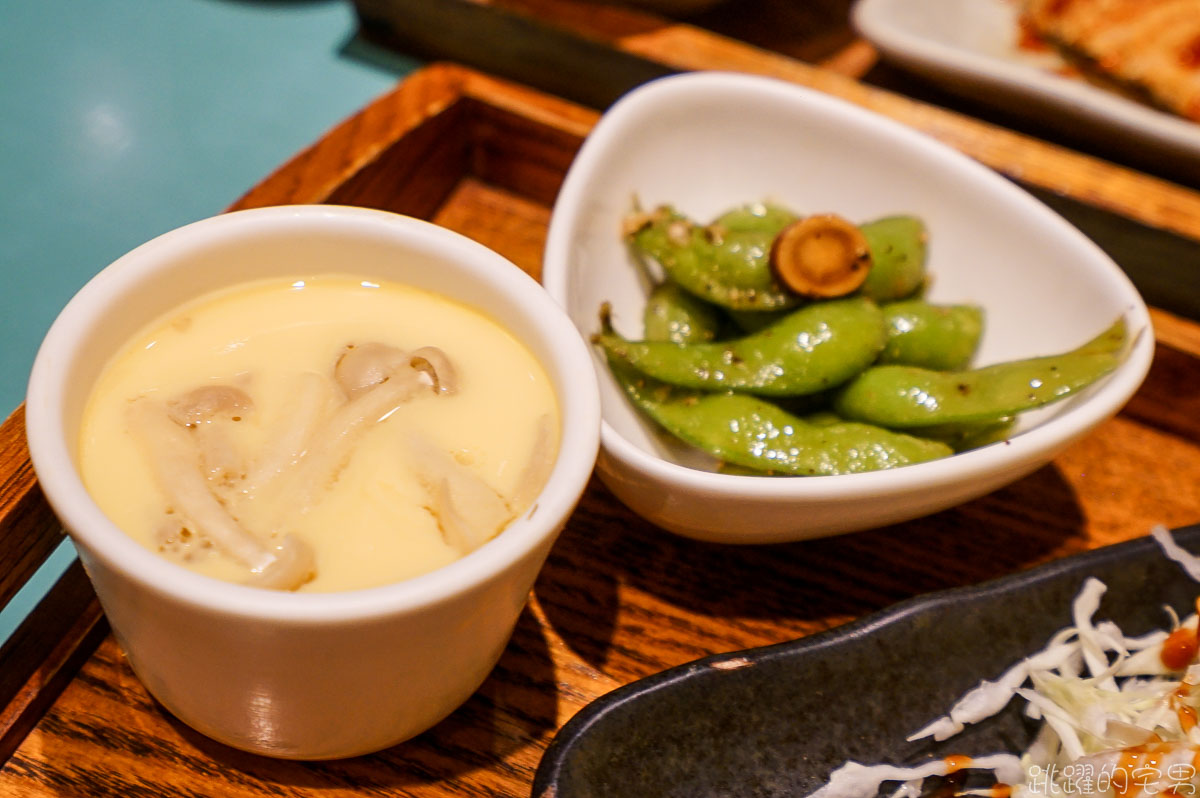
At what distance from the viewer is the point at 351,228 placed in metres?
1.10

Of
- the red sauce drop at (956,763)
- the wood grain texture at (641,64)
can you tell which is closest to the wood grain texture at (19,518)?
the red sauce drop at (956,763)

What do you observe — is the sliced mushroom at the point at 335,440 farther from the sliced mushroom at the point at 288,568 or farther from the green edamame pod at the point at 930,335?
the green edamame pod at the point at 930,335

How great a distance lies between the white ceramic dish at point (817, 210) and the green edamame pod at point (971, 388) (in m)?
0.04

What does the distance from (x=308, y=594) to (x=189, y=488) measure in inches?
7.4

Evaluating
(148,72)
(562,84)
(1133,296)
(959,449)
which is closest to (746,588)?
(959,449)

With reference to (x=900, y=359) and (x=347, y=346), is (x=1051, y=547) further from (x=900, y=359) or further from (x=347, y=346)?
(x=347, y=346)

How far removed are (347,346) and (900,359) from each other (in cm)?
89

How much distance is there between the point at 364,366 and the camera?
1045mm

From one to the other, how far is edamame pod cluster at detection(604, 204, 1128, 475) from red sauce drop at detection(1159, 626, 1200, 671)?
36cm

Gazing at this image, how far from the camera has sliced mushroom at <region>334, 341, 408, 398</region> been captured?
104cm

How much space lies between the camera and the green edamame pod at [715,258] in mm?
1485

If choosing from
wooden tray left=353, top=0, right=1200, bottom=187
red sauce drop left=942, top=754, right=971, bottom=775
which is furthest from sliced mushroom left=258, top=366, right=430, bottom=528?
wooden tray left=353, top=0, right=1200, bottom=187

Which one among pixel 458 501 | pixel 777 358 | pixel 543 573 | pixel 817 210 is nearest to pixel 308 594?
pixel 458 501

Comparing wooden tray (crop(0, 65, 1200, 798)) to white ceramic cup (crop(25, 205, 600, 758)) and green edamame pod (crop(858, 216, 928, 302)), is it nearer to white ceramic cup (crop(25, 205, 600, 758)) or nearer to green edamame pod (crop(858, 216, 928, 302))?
white ceramic cup (crop(25, 205, 600, 758))
